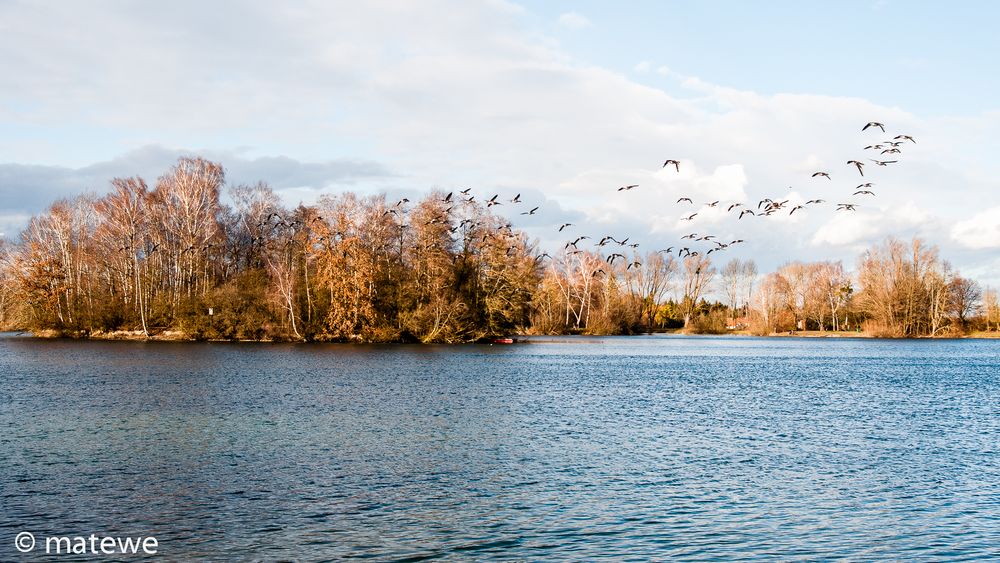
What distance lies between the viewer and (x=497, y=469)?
18484 mm

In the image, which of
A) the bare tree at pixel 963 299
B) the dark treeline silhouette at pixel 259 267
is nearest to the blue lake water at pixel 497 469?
the dark treeline silhouette at pixel 259 267

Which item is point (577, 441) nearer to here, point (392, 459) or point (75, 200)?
point (392, 459)

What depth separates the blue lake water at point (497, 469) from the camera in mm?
13250

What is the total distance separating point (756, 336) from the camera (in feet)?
419

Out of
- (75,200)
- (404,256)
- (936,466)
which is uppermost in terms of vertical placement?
(75,200)

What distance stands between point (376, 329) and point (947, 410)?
50.4m

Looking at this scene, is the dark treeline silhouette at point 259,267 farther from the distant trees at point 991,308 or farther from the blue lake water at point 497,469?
the distant trees at point 991,308

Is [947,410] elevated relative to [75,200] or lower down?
lower down

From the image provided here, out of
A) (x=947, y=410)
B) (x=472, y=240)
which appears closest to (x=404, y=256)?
(x=472, y=240)

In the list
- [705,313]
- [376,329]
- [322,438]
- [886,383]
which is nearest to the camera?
[322,438]

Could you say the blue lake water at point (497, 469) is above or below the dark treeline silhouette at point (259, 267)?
below

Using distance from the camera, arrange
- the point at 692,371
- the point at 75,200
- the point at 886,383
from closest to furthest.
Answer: the point at 886,383 → the point at 692,371 → the point at 75,200

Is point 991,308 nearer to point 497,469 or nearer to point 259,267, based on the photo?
point 259,267

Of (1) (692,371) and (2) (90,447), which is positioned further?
(1) (692,371)
